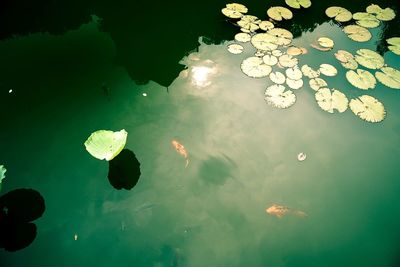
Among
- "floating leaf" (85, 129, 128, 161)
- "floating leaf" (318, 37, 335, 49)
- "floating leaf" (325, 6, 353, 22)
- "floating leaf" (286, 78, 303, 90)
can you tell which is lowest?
"floating leaf" (286, 78, 303, 90)

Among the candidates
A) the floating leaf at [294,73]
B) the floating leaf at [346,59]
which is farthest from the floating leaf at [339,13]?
the floating leaf at [294,73]

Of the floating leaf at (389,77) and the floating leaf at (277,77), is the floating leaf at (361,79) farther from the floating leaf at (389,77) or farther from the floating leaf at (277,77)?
the floating leaf at (277,77)

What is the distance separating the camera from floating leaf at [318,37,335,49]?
3119 mm

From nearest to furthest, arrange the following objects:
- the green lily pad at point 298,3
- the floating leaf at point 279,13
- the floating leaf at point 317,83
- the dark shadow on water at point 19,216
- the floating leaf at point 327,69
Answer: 1. the dark shadow on water at point 19,216
2. the floating leaf at point 317,83
3. the floating leaf at point 327,69
4. the floating leaf at point 279,13
5. the green lily pad at point 298,3

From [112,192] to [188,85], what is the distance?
1153mm

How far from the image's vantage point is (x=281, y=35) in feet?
10.5

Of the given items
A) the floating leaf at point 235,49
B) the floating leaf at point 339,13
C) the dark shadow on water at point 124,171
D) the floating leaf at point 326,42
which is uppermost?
the floating leaf at point 339,13

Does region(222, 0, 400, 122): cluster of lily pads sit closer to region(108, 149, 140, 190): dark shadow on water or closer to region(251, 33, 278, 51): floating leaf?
region(251, 33, 278, 51): floating leaf

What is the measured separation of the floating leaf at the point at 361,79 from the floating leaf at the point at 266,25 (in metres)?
0.91

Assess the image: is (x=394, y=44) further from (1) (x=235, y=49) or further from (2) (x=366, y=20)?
(1) (x=235, y=49)

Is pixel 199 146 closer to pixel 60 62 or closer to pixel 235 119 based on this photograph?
pixel 235 119

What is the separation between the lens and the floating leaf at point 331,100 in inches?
104

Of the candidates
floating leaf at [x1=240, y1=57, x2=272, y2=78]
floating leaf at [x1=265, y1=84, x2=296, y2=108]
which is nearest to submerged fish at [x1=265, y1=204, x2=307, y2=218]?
floating leaf at [x1=265, y1=84, x2=296, y2=108]

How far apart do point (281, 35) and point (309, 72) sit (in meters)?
0.57
